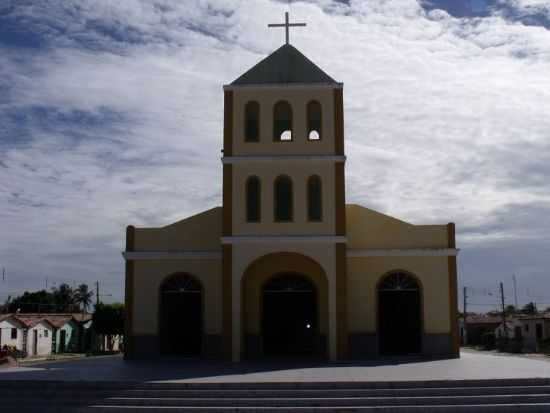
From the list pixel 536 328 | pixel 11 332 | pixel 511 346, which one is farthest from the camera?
pixel 536 328

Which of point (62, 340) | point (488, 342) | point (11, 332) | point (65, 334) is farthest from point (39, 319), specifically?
point (488, 342)

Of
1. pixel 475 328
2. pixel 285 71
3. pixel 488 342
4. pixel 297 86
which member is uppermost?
pixel 285 71

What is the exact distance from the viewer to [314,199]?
26.7 metres

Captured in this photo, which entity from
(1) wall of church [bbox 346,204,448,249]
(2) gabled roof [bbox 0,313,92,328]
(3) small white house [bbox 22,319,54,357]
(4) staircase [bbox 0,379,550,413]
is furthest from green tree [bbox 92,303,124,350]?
(4) staircase [bbox 0,379,550,413]

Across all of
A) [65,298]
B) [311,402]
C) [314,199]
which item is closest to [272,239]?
[314,199]

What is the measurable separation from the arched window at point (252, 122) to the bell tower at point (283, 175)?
4cm

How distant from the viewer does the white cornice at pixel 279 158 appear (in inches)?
1048

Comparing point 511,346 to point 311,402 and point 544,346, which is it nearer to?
point 544,346

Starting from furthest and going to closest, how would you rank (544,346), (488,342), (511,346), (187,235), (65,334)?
(65,334), (488,342), (544,346), (511,346), (187,235)

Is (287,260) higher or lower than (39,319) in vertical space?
higher

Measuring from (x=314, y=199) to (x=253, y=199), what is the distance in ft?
7.01

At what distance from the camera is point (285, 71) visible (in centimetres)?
2780

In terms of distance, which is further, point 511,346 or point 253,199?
point 511,346

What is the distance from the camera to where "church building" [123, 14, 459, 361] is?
86.1ft
